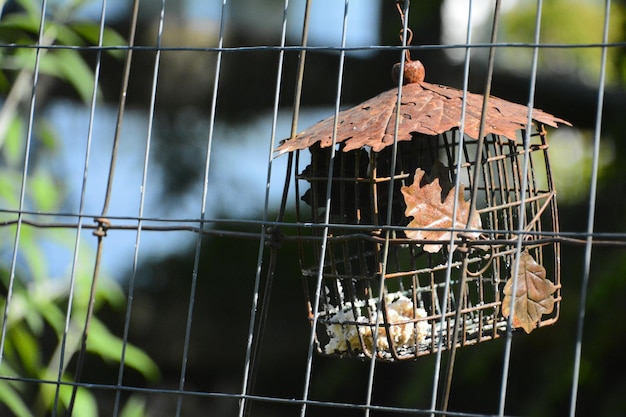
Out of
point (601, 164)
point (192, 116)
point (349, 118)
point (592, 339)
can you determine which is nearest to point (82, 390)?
point (349, 118)

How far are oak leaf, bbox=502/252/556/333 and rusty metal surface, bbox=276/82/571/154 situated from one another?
0.51 ft

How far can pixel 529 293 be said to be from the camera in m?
0.93

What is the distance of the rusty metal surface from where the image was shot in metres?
0.93

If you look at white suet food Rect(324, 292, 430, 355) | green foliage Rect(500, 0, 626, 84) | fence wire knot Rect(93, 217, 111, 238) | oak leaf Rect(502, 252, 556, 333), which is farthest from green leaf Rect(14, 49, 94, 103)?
green foliage Rect(500, 0, 626, 84)

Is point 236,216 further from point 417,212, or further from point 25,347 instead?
point 417,212

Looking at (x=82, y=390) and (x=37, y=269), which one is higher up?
(x=37, y=269)

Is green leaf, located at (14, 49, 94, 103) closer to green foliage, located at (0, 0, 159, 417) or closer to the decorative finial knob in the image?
green foliage, located at (0, 0, 159, 417)

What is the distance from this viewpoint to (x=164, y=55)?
317 centimetres

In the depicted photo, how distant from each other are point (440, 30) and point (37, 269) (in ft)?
5.40

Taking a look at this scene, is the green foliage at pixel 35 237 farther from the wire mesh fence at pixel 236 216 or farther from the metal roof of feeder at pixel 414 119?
the metal roof of feeder at pixel 414 119

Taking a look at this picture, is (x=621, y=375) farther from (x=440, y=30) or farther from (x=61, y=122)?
(x=61, y=122)

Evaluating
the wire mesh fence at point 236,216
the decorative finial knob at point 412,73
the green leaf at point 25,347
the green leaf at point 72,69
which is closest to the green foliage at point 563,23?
the wire mesh fence at point 236,216

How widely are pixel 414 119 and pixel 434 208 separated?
0.11m

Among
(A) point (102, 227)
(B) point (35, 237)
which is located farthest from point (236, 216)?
(A) point (102, 227)
